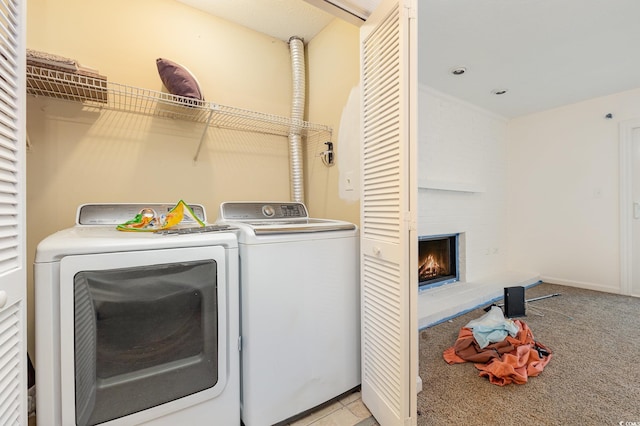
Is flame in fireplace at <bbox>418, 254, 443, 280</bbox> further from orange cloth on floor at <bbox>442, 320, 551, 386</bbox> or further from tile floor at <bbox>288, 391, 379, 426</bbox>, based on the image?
tile floor at <bbox>288, 391, 379, 426</bbox>

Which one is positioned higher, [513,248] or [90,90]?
[90,90]

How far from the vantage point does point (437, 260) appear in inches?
133

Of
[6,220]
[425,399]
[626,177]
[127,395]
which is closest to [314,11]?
[6,220]

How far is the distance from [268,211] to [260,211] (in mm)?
54

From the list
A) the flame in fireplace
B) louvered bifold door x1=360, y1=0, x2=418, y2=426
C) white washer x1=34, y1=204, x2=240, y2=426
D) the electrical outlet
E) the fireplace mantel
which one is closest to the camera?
white washer x1=34, y1=204, x2=240, y2=426

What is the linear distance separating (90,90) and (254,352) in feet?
5.21

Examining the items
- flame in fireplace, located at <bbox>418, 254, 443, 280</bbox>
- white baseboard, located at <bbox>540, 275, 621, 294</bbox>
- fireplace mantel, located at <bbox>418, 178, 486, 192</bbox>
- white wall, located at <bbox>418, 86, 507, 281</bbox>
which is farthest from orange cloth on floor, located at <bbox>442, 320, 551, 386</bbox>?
white baseboard, located at <bbox>540, 275, 621, 294</bbox>

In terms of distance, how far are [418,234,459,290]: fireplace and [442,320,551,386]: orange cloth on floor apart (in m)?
1.20

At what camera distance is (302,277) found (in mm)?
1369

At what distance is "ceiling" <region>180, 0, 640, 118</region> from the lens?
1857 mm

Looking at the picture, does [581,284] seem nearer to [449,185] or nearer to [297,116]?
[449,185]

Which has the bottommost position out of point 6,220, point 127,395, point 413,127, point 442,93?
point 127,395

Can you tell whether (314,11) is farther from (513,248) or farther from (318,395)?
(513,248)

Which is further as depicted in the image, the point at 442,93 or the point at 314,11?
the point at 442,93
